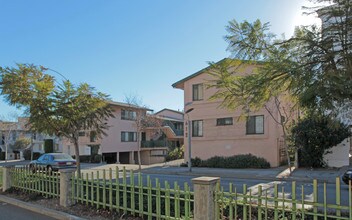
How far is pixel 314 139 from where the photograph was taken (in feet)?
73.2

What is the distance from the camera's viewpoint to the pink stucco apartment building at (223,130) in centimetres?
2577

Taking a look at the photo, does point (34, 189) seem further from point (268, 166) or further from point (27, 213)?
point (268, 166)

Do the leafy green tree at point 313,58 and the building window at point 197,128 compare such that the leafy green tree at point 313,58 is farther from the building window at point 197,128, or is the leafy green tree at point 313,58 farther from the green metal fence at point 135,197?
A: the building window at point 197,128

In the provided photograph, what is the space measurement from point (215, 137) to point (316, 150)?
28.1ft

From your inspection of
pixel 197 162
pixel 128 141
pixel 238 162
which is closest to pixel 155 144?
pixel 128 141

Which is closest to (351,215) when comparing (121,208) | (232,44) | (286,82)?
(286,82)

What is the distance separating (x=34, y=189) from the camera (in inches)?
436

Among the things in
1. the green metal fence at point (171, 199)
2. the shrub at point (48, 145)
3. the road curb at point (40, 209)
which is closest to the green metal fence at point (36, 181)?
the green metal fence at point (171, 199)

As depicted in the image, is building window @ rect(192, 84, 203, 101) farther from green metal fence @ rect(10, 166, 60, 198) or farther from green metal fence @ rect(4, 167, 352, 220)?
green metal fence @ rect(10, 166, 60, 198)

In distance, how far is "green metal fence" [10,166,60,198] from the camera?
10.1 meters

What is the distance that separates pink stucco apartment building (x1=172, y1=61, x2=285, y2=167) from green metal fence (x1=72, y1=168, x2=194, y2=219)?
1683 centimetres

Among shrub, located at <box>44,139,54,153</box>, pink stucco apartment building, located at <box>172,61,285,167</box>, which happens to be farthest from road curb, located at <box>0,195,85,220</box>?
shrub, located at <box>44,139,54,153</box>

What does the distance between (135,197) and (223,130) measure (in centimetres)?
2032

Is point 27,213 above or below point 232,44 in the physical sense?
below
